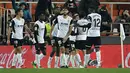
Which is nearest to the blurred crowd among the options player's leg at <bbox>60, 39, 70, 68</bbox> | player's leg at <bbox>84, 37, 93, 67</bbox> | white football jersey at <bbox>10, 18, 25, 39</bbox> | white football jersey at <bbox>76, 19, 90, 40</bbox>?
white football jersey at <bbox>76, 19, 90, 40</bbox>

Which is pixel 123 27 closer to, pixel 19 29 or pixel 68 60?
pixel 68 60

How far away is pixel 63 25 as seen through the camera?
14.6 meters

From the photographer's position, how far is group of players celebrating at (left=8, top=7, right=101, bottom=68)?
1450 centimetres

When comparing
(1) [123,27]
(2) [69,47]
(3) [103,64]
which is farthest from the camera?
(1) [123,27]

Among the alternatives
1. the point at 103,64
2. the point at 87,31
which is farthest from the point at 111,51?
the point at 87,31

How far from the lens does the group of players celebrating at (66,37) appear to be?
47.6 ft

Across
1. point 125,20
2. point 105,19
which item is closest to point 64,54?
point 105,19

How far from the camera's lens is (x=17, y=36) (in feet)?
48.8

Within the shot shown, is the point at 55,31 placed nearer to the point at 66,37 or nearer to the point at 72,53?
the point at 66,37

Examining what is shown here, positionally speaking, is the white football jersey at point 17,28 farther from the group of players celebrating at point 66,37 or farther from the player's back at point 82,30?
the player's back at point 82,30

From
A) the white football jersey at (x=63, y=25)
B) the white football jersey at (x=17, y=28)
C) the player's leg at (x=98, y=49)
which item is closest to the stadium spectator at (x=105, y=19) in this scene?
the player's leg at (x=98, y=49)

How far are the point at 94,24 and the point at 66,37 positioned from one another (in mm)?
1101

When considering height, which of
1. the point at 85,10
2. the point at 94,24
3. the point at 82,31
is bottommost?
the point at 82,31

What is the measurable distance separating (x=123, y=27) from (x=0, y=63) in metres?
5.00
